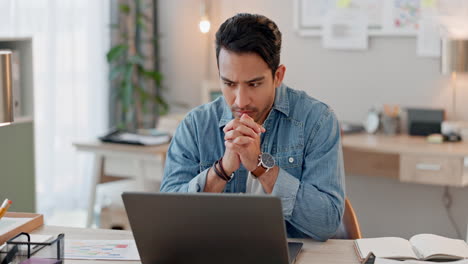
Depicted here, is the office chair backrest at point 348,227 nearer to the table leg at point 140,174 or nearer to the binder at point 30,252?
the binder at point 30,252

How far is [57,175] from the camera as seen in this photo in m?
4.75

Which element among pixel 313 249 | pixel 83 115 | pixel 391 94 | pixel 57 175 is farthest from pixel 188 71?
pixel 313 249

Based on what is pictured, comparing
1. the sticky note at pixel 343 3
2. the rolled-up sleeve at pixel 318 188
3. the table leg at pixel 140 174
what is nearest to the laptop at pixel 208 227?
the rolled-up sleeve at pixel 318 188

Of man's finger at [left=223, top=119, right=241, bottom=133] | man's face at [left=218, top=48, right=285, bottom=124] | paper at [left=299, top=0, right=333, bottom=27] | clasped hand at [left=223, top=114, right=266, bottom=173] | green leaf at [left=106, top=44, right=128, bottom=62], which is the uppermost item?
paper at [left=299, top=0, right=333, bottom=27]

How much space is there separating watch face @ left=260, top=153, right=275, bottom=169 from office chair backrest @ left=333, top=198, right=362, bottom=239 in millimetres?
319

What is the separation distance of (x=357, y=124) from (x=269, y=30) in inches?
89.6

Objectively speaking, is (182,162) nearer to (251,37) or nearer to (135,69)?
(251,37)

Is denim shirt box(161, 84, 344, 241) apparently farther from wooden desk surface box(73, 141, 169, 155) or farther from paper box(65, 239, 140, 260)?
wooden desk surface box(73, 141, 169, 155)

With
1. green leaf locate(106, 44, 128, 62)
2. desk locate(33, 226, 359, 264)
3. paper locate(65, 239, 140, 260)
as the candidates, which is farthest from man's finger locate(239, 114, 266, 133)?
green leaf locate(106, 44, 128, 62)

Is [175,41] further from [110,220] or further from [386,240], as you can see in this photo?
[386,240]

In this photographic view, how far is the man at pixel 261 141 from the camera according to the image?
200 centimetres

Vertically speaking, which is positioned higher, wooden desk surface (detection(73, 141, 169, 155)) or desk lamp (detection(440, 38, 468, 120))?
desk lamp (detection(440, 38, 468, 120))

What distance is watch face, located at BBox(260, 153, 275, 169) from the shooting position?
2.03m

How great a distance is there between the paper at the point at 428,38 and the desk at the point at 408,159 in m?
0.47
